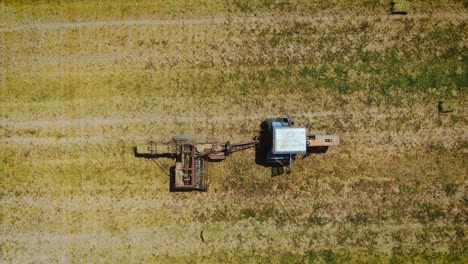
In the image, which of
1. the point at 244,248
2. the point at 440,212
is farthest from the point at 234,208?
the point at 440,212

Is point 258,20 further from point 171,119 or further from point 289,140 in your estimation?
point 171,119

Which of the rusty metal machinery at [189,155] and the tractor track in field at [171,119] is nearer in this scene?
the rusty metal machinery at [189,155]

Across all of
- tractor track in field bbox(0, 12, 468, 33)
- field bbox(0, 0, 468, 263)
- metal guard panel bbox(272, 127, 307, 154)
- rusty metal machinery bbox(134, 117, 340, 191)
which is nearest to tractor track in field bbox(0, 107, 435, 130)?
field bbox(0, 0, 468, 263)

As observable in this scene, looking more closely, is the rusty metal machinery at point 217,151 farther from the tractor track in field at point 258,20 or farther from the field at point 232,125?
the tractor track in field at point 258,20

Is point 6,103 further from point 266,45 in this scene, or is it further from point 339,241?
point 339,241

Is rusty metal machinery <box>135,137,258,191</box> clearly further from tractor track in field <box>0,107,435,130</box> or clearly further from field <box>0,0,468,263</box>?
tractor track in field <box>0,107,435,130</box>

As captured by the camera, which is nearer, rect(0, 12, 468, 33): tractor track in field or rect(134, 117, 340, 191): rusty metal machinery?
rect(134, 117, 340, 191): rusty metal machinery

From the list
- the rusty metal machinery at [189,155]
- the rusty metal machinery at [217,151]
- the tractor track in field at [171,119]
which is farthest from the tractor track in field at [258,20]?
the rusty metal machinery at [189,155]


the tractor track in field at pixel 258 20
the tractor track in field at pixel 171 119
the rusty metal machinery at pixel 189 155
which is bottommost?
the rusty metal machinery at pixel 189 155
